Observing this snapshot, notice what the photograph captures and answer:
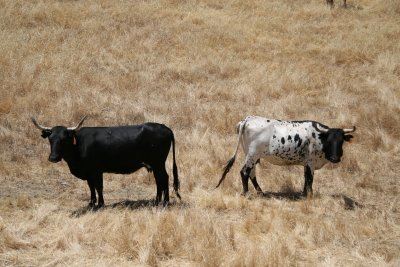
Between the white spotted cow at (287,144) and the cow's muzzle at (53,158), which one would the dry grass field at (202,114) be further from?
the cow's muzzle at (53,158)

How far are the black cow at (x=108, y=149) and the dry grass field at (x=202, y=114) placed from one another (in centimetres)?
59

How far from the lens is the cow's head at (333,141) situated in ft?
27.2

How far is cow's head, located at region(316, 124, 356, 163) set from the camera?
8.29 m

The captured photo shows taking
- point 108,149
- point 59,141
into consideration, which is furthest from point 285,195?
point 59,141

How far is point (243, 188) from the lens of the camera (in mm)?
8586

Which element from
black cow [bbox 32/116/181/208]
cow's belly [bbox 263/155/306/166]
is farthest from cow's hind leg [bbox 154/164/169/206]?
cow's belly [bbox 263/155/306/166]

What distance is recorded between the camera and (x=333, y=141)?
8.34 meters

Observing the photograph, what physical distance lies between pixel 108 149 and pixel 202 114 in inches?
239

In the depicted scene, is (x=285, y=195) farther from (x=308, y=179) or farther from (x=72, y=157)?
(x=72, y=157)

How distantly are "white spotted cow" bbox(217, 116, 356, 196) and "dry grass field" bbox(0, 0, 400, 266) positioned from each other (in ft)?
1.69

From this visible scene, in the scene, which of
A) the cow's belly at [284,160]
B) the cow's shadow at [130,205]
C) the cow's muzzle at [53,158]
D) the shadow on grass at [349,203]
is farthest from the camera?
the cow's belly at [284,160]

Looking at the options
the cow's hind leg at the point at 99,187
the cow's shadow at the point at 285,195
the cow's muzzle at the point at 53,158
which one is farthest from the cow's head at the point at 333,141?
the cow's muzzle at the point at 53,158

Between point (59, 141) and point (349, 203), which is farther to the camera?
point (349, 203)

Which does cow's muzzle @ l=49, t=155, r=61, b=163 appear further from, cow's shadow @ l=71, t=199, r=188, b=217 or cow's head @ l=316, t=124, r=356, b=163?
cow's head @ l=316, t=124, r=356, b=163
